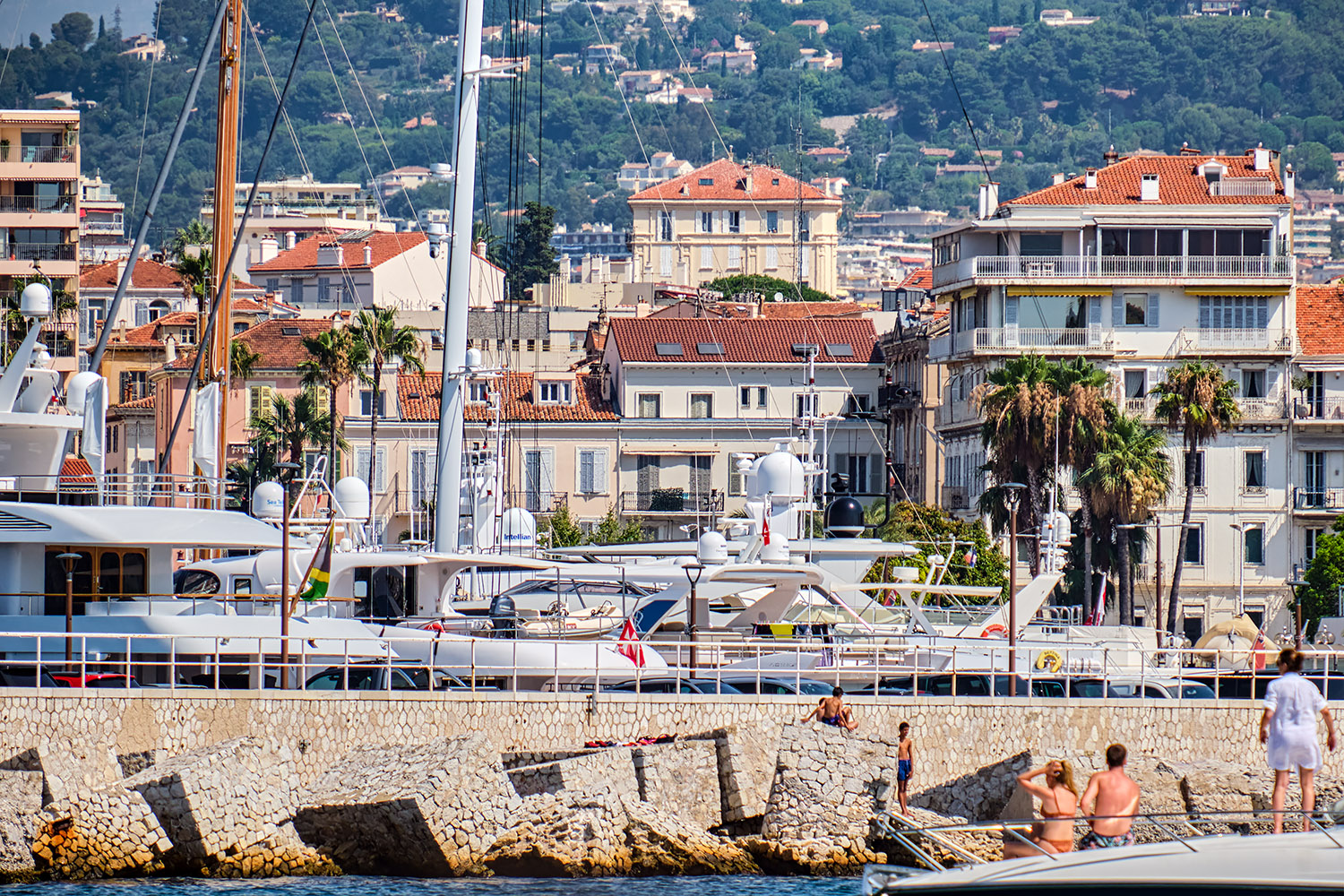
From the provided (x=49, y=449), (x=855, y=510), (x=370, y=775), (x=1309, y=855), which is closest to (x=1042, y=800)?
(x=1309, y=855)

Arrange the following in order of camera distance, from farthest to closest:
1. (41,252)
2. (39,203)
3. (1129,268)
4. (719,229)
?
(719,229), (41,252), (39,203), (1129,268)

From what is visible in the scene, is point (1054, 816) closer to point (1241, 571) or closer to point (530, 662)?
point (530, 662)

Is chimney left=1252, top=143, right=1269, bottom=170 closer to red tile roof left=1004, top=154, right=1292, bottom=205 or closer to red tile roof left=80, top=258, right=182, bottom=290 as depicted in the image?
red tile roof left=1004, top=154, right=1292, bottom=205

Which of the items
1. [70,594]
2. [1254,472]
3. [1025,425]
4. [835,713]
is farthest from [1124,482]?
[70,594]

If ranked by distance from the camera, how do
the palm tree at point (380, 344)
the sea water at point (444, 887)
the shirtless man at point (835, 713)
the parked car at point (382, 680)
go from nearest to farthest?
the sea water at point (444, 887)
the shirtless man at point (835, 713)
the parked car at point (382, 680)
the palm tree at point (380, 344)

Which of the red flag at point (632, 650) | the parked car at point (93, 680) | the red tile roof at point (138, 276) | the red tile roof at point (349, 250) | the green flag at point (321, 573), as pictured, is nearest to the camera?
the parked car at point (93, 680)

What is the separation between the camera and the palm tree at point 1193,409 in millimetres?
73188

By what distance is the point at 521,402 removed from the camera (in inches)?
3723

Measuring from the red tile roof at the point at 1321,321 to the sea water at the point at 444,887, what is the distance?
52.9m

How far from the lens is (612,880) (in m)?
30.6

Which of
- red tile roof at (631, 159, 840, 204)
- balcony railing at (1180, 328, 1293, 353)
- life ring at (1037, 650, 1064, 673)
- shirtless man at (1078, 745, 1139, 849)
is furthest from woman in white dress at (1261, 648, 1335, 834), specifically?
red tile roof at (631, 159, 840, 204)

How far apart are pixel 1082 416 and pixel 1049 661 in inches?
1142

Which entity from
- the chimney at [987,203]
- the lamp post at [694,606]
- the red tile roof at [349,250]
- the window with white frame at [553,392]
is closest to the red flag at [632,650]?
the lamp post at [694,606]

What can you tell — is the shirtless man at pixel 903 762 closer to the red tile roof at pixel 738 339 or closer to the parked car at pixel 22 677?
the parked car at pixel 22 677
